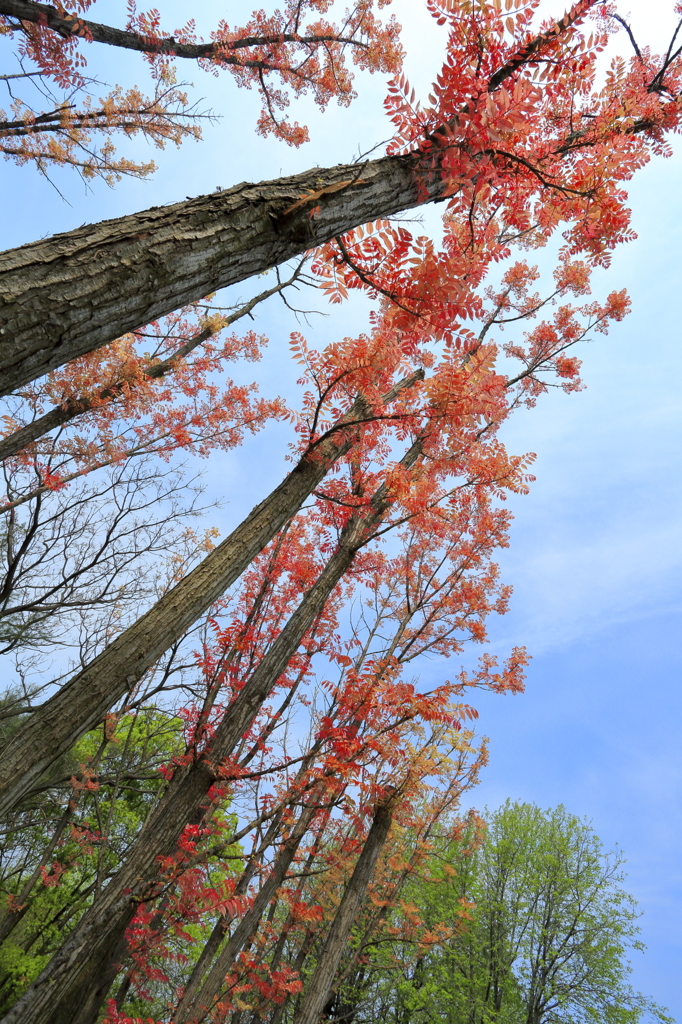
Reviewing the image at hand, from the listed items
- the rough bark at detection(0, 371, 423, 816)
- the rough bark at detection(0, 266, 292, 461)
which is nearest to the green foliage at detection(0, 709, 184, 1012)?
the rough bark at detection(0, 266, 292, 461)

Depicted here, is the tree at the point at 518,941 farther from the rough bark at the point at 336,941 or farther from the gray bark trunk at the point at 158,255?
the gray bark trunk at the point at 158,255

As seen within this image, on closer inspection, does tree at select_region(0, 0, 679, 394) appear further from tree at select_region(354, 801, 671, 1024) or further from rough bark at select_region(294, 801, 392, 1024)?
tree at select_region(354, 801, 671, 1024)

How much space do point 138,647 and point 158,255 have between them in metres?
A: 2.22

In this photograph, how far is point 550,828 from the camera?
16.9 meters

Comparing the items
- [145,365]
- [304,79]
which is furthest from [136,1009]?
[304,79]

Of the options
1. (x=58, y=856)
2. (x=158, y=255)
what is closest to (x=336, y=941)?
(x=158, y=255)

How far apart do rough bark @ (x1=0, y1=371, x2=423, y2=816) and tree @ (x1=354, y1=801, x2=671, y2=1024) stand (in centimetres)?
1286

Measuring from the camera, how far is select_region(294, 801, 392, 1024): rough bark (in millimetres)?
6988

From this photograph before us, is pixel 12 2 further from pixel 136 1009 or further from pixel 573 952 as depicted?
pixel 573 952

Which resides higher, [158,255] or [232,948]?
[232,948]

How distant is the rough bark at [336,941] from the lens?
6.99 meters

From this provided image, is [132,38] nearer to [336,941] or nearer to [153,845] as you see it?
[153,845]

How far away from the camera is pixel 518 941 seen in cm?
1505

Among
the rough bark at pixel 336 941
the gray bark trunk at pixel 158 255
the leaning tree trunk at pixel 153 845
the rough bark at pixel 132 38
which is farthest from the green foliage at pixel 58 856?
the rough bark at pixel 132 38
